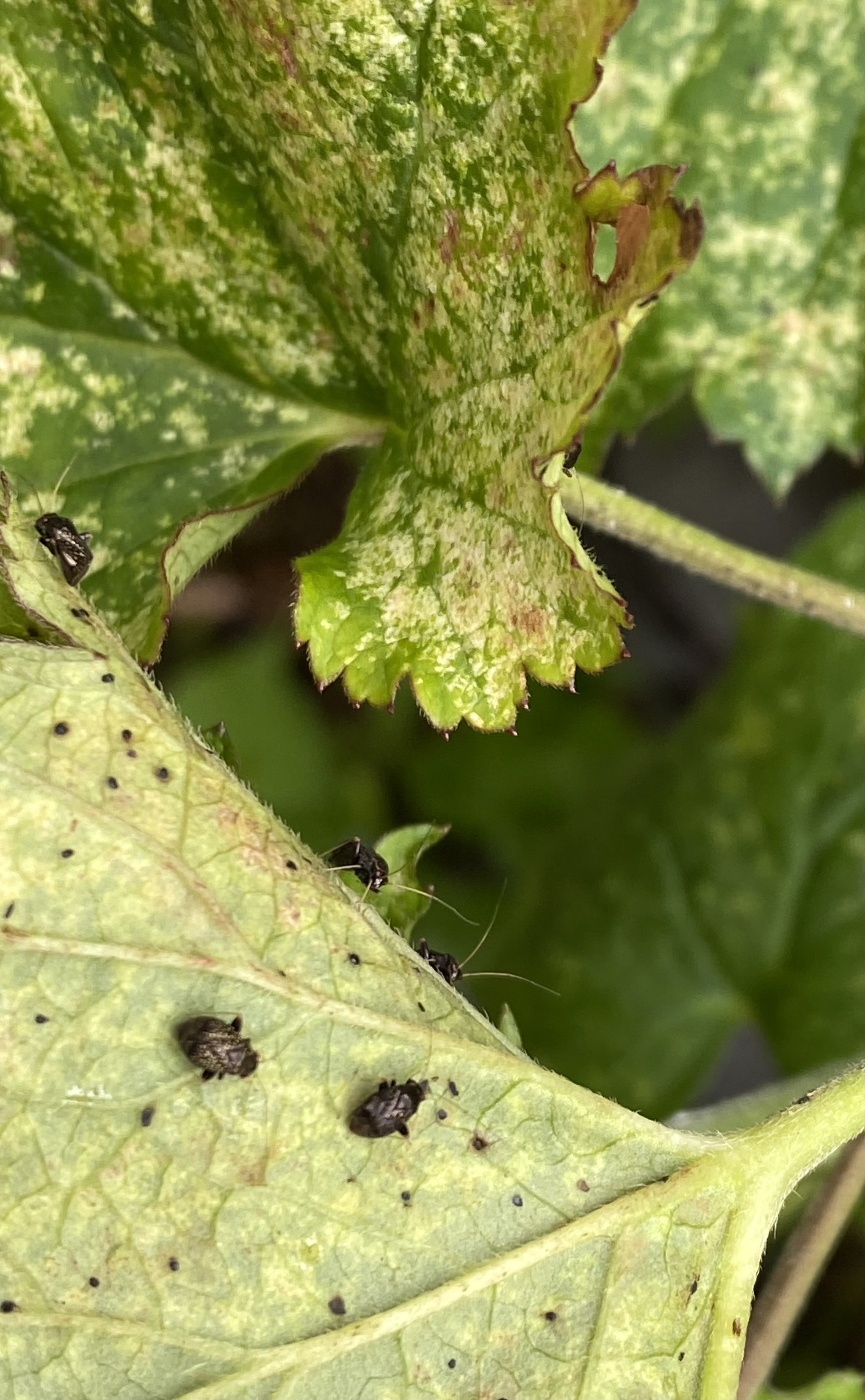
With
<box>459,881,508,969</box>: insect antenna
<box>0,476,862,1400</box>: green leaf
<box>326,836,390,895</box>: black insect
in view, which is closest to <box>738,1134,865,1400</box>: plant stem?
<box>0,476,862,1400</box>: green leaf

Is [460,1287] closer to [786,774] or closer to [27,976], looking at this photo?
[27,976]

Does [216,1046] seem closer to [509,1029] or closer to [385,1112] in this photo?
[385,1112]

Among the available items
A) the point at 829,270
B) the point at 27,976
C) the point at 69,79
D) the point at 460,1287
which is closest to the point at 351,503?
the point at 69,79

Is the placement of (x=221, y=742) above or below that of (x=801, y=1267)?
above

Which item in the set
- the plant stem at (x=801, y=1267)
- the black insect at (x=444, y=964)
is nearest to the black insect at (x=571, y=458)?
the black insect at (x=444, y=964)

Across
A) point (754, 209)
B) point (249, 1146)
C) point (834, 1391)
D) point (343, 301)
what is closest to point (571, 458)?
point (343, 301)

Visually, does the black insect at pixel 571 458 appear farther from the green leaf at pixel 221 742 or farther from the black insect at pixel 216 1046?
the black insect at pixel 216 1046
